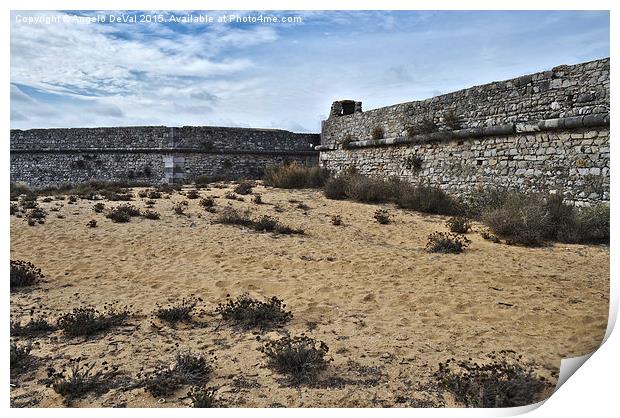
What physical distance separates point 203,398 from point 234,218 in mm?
6978

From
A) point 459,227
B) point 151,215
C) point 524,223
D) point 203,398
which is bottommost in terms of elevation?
point 203,398

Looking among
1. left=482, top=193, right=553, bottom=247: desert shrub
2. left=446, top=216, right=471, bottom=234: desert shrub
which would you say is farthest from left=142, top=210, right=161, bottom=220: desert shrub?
left=482, top=193, right=553, bottom=247: desert shrub

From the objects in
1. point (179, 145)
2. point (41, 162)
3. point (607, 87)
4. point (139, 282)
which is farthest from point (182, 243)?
point (41, 162)

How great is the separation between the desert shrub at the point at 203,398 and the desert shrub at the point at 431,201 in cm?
911

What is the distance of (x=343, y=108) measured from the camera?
16.9 m

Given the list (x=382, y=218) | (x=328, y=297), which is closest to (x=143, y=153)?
(x=382, y=218)

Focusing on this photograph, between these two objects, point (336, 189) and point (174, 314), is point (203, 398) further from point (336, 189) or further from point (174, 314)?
point (336, 189)

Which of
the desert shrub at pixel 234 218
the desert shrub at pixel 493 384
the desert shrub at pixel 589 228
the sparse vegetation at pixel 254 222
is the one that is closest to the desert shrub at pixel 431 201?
the desert shrub at pixel 589 228

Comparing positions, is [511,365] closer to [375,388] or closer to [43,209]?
[375,388]

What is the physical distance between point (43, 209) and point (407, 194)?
33.2 ft

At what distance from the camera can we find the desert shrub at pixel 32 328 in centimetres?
437

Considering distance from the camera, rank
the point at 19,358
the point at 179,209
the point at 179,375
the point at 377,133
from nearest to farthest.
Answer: the point at 179,375 < the point at 19,358 < the point at 179,209 < the point at 377,133

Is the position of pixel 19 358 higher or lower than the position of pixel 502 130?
lower

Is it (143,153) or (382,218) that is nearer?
(382,218)
